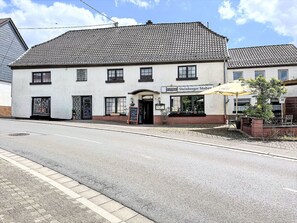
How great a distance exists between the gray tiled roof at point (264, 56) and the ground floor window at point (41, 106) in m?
19.0

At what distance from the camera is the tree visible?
53.0 feet

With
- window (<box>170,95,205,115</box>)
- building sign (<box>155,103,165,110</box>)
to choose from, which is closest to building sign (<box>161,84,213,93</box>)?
window (<box>170,95,205,115</box>)

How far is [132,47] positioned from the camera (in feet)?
92.2

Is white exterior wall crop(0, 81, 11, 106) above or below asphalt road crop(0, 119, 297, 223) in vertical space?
above

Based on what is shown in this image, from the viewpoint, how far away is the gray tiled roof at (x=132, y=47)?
84.7 ft

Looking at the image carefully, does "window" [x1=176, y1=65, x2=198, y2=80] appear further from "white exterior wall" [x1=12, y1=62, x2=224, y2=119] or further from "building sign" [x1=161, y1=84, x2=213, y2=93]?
"building sign" [x1=161, y1=84, x2=213, y2=93]

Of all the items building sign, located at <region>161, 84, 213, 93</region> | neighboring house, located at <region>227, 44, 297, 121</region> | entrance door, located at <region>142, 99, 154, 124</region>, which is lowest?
entrance door, located at <region>142, 99, 154, 124</region>

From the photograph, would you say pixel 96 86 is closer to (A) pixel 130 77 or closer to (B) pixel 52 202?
(A) pixel 130 77

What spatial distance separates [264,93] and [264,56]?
17.5m

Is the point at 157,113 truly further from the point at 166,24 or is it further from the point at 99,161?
the point at 99,161

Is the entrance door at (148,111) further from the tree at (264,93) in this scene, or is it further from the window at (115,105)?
the tree at (264,93)

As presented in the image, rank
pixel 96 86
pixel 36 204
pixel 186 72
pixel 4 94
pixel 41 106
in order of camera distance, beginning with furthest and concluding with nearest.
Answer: pixel 4 94
pixel 41 106
pixel 96 86
pixel 186 72
pixel 36 204

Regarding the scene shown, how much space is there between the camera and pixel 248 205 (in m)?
5.27

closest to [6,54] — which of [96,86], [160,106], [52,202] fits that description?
[96,86]
